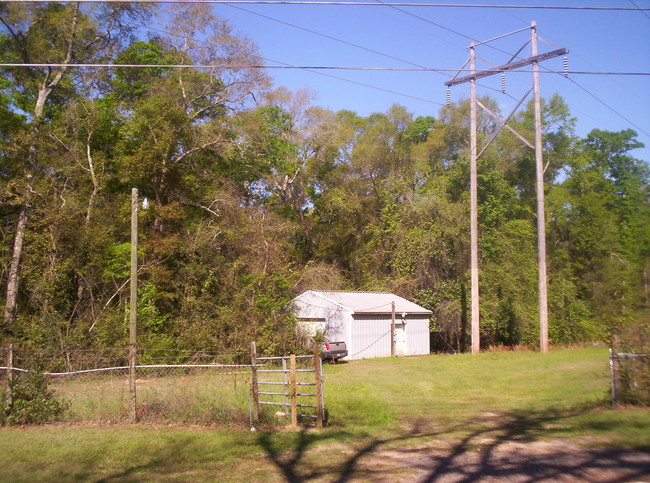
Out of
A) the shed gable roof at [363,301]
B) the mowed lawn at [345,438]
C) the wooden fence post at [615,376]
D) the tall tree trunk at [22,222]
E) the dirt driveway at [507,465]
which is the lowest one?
the mowed lawn at [345,438]

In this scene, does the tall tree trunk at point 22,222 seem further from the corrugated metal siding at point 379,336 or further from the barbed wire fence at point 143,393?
the corrugated metal siding at point 379,336

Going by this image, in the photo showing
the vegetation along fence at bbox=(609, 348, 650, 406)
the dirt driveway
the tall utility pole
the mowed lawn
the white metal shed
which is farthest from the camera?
the white metal shed

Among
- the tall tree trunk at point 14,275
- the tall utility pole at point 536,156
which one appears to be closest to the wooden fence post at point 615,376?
the tall utility pole at point 536,156

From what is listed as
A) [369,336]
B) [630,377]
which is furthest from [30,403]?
[369,336]

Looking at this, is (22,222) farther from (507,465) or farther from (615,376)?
(615,376)

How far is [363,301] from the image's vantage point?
109 feet

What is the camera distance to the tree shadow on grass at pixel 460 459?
7645 mm

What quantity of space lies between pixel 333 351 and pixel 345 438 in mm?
18136

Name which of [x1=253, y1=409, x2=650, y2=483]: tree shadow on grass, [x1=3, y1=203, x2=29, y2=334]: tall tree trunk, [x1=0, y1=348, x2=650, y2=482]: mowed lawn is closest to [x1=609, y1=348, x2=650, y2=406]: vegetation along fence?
[x1=0, y1=348, x2=650, y2=482]: mowed lawn

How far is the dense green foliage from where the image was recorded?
925 inches

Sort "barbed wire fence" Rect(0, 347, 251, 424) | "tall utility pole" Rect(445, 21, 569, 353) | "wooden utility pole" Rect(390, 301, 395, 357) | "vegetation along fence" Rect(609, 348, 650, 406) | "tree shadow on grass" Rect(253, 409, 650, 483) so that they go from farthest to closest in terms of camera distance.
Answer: "wooden utility pole" Rect(390, 301, 395, 357) → "tall utility pole" Rect(445, 21, 569, 353) → "barbed wire fence" Rect(0, 347, 251, 424) → "vegetation along fence" Rect(609, 348, 650, 406) → "tree shadow on grass" Rect(253, 409, 650, 483)

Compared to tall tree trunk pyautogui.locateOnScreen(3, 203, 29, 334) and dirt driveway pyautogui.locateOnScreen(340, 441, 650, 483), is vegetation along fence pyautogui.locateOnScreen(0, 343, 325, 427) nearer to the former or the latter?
dirt driveway pyautogui.locateOnScreen(340, 441, 650, 483)

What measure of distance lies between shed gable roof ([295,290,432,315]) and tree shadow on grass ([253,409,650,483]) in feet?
65.7

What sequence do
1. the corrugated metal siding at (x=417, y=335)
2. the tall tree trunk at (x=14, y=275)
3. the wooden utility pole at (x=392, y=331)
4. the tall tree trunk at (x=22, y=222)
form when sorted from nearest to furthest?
1. the tall tree trunk at (x=14, y=275)
2. the tall tree trunk at (x=22, y=222)
3. the wooden utility pole at (x=392, y=331)
4. the corrugated metal siding at (x=417, y=335)
